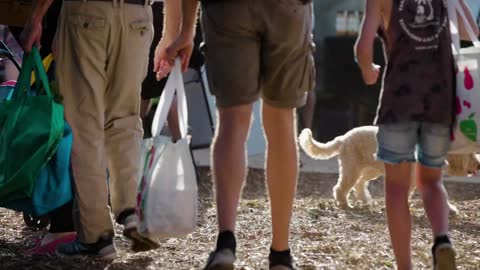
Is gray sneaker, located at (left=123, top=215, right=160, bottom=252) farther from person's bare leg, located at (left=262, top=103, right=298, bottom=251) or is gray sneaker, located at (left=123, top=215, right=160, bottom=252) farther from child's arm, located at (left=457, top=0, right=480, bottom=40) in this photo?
child's arm, located at (left=457, top=0, right=480, bottom=40)

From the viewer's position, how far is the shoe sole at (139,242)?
14.0 feet

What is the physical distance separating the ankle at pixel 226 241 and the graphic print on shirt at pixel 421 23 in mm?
1051

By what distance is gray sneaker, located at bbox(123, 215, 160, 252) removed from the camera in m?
4.26

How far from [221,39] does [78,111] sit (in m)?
0.86

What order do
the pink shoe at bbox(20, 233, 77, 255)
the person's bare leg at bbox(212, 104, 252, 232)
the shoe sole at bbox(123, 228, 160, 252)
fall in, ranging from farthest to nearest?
the pink shoe at bbox(20, 233, 77, 255)
the shoe sole at bbox(123, 228, 160, 252)
the person's bare leg at bbox(212, 104, 252, 232)

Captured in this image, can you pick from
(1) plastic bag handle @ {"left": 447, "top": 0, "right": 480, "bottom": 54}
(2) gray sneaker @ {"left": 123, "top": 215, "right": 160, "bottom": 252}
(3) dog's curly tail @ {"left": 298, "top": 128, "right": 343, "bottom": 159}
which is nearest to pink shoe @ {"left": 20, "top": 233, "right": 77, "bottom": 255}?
(2) gray sneaker @ {"left": 123, "top": 215, "right": 160, "bottom": 252}

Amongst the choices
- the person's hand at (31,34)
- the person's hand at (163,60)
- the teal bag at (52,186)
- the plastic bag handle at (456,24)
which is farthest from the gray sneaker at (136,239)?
A: the plastic bag handle at (456,24)

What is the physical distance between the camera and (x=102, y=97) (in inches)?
178

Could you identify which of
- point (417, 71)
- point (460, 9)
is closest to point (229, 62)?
point (417, 71)

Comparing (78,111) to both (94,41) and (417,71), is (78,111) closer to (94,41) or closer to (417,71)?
(94,41)

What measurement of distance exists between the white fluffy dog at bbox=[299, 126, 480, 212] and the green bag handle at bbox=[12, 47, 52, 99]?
3038 millimetres

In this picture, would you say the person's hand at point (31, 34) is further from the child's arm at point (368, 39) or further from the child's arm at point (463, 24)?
the child's arm at point (463, 24)

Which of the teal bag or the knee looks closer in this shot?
the knee

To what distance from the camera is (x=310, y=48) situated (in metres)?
4.10
